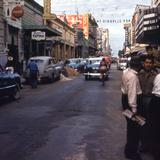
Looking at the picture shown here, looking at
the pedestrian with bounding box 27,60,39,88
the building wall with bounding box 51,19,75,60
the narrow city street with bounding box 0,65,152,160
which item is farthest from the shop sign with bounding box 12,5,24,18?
the building wall with bounding box 51,19,75,60

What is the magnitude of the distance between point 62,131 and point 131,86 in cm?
411

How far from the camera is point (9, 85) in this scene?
68.2 ft

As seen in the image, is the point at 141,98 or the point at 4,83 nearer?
Answer: the point at 141,98

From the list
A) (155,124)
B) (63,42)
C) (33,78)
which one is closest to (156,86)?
(155,124)

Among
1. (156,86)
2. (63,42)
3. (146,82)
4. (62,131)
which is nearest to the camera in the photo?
(156,86)

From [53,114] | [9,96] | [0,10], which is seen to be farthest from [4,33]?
[53,114]

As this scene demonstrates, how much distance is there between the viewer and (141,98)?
923cm

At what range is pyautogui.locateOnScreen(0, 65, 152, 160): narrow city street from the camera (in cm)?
996

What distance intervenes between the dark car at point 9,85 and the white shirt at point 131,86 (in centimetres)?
1113

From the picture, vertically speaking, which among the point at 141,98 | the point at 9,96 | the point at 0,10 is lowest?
the point at 9,96

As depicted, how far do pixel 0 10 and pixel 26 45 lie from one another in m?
11.3

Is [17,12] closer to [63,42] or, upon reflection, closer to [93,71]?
[93,71]

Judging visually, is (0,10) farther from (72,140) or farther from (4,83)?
(72,140)

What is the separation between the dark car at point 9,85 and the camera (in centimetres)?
1991
